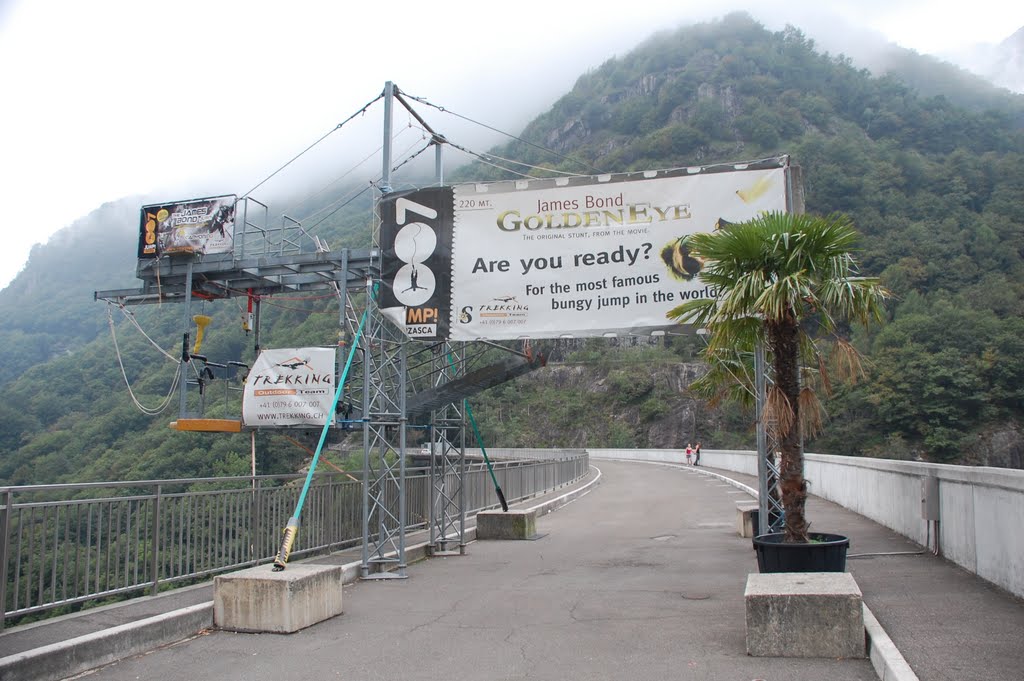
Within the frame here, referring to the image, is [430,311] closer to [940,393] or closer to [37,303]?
[940,393]

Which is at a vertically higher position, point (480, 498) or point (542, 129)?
point (542, 129)

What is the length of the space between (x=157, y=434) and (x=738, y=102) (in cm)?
14892

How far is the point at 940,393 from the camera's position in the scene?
Result: 68.6 meters

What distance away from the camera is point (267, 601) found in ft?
26.5

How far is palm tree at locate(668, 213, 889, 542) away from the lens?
28.3 ft

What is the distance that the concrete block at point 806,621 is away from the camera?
21.2 ft

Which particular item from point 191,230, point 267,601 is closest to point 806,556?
point 267,601

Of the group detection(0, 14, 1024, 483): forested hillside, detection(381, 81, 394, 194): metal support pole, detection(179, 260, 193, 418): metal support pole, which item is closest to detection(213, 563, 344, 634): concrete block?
detection(179, 260, 193, 418): metal support pole

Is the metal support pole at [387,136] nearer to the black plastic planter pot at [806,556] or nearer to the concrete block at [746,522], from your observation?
the black plastic planter pot at [806,556]

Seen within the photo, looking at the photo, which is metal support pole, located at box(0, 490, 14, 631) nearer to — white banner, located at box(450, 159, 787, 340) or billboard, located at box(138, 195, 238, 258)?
white banner, located at box(450, 159, 787, 340)

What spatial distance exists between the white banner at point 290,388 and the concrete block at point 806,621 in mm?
9033

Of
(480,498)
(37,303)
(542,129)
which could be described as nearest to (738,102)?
(542,129)

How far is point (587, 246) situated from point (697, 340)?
9393 centimetres

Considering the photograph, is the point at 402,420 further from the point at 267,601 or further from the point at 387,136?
the point at 267,601
